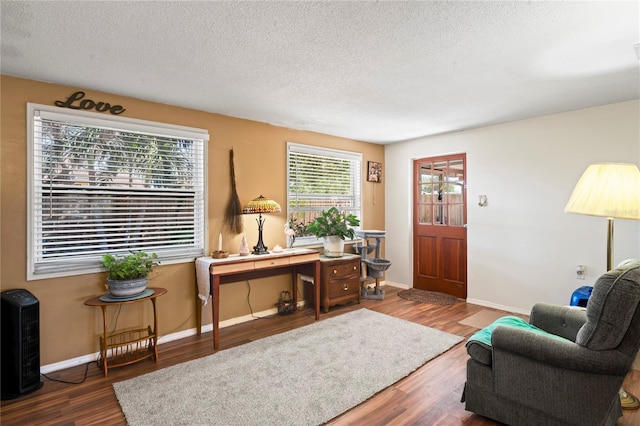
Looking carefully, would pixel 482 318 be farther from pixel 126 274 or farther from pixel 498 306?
pixel 126 274

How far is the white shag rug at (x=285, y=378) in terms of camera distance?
6.82 feet

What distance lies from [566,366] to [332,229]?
2.86 m

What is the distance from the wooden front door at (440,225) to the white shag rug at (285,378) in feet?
5.30

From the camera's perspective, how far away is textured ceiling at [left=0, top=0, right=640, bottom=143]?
5.86 ft

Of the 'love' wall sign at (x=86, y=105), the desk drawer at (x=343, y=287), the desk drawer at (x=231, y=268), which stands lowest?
the desk drawer at (x=343, y=287)

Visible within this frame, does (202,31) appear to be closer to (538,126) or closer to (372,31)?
(372,31)

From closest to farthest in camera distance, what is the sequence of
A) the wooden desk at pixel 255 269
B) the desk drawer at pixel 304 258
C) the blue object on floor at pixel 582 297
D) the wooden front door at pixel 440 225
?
the blue object on floor at pixel 582 297
the wooden desk at pixel 255 269
the desk drawer at pixel 304 258
the wooden front door at pixel 440 225

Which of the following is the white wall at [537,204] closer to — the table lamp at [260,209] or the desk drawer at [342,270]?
the desk drawer at [342,270]

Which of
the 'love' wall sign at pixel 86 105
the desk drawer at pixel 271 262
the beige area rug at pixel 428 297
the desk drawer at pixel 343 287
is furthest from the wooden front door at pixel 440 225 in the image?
the 'love' wall sign at pixel 86 105

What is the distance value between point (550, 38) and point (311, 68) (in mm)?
1613

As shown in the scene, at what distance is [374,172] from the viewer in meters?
5.43

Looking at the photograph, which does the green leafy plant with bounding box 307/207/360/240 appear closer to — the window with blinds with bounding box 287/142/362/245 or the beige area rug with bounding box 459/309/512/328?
the window with blinds with bounding box 287/142/362/245

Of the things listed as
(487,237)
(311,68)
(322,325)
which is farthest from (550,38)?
(322,325)

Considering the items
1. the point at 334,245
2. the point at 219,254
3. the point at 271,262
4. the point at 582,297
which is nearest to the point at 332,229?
the point at 334,245
